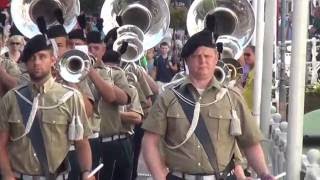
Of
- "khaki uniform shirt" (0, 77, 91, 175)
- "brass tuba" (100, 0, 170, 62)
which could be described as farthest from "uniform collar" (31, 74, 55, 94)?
"brass tuba" (100, 0, 170, 62)

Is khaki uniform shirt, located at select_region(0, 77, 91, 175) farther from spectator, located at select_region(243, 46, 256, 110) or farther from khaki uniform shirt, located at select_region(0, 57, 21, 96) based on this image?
spectator, located at select_region(243, 46, 256, 110)

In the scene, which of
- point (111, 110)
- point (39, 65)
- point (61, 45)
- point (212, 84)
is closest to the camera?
point (212, 84)

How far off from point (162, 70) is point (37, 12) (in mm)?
7227

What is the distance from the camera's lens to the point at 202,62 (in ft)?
16.7

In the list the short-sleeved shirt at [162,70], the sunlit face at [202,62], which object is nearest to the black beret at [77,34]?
the sunlit face at [202,62]

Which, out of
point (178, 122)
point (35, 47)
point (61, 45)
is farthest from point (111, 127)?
point (178, 122)

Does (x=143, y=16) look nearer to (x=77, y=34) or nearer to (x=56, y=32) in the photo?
(x=77, y=34)

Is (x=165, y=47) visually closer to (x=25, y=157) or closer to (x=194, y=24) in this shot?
(x=194, y=24)

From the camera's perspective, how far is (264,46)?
9578 millimetres

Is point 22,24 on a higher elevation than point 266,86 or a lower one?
higher

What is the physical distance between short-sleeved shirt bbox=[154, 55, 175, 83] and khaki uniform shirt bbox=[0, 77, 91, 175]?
979 centimetres

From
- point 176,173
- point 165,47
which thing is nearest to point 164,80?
point 165,47

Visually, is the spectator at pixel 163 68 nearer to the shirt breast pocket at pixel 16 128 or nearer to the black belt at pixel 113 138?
the black belt at pixel 113 138

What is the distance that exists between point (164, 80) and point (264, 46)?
19.5 feet
